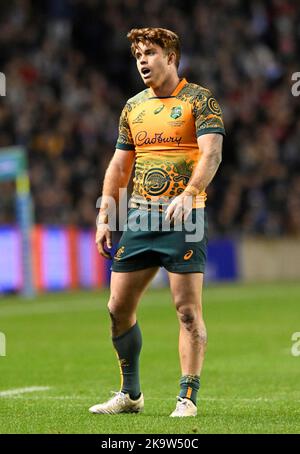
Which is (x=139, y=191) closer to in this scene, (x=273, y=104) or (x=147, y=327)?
(x=147, y=327)

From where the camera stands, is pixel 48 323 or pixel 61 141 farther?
pixel 61 141

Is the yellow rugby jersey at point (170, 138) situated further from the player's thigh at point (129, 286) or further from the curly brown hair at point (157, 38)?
the player's thigh at point (129, 286)

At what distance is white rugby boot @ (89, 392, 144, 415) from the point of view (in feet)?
26.6

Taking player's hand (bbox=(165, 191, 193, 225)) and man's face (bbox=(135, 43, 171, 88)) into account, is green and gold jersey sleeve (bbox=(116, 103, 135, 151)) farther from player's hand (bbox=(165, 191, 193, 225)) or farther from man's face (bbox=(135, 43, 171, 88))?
player's hand (bbox=(165, 191, 193, 225))

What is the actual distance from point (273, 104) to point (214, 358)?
61.9ft

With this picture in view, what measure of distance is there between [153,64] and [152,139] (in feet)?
1.56

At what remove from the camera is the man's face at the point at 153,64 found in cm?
790

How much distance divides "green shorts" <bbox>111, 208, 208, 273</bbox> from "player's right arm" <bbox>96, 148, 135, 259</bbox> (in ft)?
0.43

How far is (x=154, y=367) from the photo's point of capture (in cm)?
1166

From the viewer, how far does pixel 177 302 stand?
308 inches

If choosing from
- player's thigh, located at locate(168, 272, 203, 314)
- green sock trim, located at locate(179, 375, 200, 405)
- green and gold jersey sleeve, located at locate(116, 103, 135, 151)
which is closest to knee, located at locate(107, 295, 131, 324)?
player's thigh, located at locate(168, 272, 203, 314)

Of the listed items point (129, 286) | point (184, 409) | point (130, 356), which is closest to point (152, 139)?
point (129, 286)

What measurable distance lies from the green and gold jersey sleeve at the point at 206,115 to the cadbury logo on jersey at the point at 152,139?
180mm
